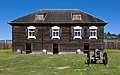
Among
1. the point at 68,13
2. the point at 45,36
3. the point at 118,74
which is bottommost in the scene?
the point at 118,74

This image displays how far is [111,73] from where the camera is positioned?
16.5 m


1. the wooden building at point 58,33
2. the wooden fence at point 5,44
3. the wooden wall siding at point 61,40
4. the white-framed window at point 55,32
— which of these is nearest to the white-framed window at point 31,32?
the wooden building at point 58,33

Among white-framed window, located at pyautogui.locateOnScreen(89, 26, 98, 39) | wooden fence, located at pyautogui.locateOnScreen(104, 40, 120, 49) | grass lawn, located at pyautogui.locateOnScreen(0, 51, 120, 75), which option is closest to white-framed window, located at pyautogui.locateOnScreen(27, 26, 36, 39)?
white-framed window, located at pyautogui.locateOnScreen(89, 26, 98, 39)

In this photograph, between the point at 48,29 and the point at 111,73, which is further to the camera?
the point at 48,29

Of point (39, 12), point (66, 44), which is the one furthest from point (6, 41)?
point (66, 44)

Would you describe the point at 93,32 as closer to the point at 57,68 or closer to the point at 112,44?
the point at 112,44

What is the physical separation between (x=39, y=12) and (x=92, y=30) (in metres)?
10.3

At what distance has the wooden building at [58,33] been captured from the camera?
43.4 metres

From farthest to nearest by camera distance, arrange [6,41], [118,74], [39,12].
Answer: [6,41], [39,12], [118,74]

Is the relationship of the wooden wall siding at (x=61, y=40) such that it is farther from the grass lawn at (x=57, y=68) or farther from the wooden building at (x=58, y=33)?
the grass lawn at (x=57, y=68)

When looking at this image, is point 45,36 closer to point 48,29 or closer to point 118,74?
point 48,29

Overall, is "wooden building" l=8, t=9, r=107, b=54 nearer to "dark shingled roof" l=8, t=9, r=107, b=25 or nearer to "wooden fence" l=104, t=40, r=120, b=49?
"dark shingled roof" l=8, t=9, r=107, b=25

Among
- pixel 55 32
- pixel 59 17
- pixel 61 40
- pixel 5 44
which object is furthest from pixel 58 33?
pixel 5 44

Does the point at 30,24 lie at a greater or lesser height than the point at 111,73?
greater
